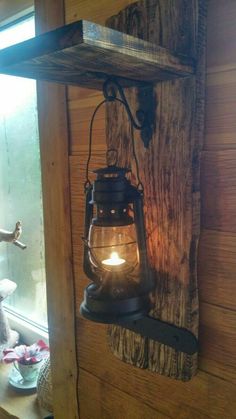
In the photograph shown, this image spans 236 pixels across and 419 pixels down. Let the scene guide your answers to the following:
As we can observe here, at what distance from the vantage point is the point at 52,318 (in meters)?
1.00

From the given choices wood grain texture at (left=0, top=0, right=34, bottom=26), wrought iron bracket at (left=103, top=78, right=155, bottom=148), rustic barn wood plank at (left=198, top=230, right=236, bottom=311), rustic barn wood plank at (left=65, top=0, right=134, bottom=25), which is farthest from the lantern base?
wood grain texture at (left=0, top=0, right=34, bottom=26)

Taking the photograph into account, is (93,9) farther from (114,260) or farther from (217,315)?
(217,315)

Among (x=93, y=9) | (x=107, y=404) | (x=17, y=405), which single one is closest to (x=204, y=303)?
(x=107, y=404)

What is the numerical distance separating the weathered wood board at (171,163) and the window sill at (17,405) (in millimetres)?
564

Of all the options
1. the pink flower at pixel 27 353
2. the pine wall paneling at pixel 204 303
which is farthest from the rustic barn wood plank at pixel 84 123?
the pink flower at pixel 27 353

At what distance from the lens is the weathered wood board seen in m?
0.61

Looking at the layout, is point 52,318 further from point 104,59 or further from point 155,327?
point 104,59

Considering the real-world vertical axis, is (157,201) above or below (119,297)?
above

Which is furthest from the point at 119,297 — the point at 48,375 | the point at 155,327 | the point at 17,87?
the point at 17,87

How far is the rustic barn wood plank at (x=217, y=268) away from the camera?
25.3 inches

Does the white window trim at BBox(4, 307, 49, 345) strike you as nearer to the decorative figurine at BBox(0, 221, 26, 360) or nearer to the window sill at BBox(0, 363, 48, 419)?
the decorative figurine at BBox(0, 221, 26, 360)

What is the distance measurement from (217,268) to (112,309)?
0.67 feet

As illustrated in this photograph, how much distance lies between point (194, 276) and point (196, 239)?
0.07 meters

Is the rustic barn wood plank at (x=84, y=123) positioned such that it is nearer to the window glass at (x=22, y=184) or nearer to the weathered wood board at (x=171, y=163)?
the weathered wood board at (x=171, y=163)
